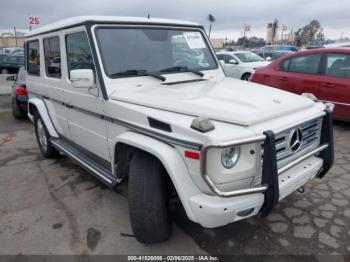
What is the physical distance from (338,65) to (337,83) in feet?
1.41

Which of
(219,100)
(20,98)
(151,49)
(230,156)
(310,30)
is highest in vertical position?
(310,30)

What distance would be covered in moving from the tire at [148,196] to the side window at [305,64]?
502cm

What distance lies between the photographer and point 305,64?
20.9 ft

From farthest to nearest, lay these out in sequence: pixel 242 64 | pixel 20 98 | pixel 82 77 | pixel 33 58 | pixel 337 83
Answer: pixel 242 64, pixel 20 98, pixel 337 83, pixel 33 58, pixel 82 77

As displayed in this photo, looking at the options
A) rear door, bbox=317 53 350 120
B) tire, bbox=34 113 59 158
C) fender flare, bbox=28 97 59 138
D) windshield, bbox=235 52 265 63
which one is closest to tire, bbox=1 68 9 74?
windshield, bbox=235 52 265 63

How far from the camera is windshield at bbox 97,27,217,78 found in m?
3.08

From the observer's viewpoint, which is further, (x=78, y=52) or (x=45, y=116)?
(x=45, y=116)

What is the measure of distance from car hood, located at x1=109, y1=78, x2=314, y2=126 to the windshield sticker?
0.68 meters

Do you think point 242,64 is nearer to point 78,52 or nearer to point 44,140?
point 44,140

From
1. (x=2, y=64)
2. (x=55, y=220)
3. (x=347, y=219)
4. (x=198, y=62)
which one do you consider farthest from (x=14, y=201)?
(x=2, y=64)

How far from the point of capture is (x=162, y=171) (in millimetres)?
2455

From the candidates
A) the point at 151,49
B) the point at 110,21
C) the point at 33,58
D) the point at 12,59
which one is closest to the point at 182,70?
the point at 151,49

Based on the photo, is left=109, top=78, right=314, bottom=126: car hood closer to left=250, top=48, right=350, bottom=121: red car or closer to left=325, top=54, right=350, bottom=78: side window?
left=250, top=48, right=350, bottom=121: red car

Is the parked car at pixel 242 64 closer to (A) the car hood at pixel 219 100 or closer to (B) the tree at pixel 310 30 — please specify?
(A) the car hood at pixel 219 100
